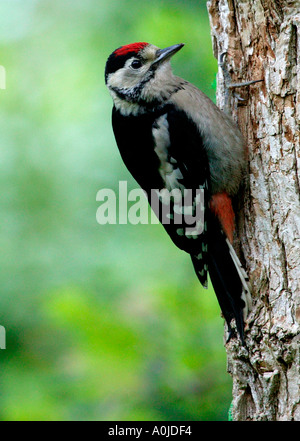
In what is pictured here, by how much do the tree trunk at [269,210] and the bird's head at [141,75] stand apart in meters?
0.47

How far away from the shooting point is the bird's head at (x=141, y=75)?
3629mm

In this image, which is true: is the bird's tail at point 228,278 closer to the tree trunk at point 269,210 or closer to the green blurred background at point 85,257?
the tree trunk at point 269,210

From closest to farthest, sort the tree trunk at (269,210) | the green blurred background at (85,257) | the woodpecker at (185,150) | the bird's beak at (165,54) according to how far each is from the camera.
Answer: the tree trunk at (269,210)
the woodpecker at (185,150)
the bird's beak at (165,54)
the green blurred background at (85,257)

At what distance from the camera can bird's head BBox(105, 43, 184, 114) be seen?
3.63 metres

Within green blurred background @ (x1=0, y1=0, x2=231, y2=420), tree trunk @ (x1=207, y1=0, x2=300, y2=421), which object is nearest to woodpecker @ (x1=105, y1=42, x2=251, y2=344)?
tree trunk @ (x1=207, y1=0, x2=300, y2=421)

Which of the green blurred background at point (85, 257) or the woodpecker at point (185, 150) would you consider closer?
the woodpecker at point (185, 150)

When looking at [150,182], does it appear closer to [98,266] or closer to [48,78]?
[98,266]

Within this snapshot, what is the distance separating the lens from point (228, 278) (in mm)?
3334

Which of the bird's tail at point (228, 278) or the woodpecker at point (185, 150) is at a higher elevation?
the woodpecker at point (185, 150)

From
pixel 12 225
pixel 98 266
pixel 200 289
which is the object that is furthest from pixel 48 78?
pixel 200 289

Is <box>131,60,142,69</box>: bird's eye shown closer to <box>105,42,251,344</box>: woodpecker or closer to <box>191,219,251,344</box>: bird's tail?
<box>105,42,251,344</box>: woodpecker

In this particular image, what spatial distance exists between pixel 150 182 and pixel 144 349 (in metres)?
1.19

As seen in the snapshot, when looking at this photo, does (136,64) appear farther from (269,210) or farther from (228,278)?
(228,278)

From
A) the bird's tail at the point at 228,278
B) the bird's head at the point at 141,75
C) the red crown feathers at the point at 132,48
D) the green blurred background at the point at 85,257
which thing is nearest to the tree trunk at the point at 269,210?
the bird's tail at the point at 228,278
